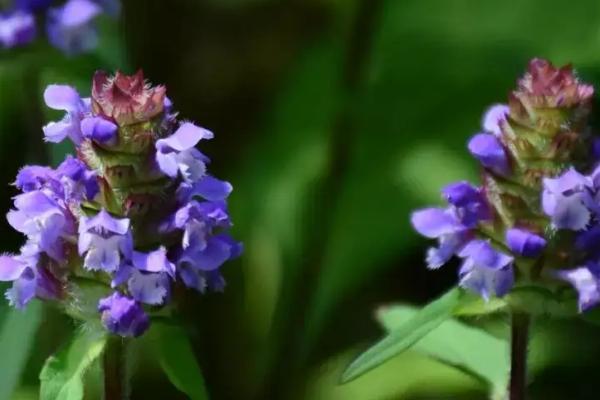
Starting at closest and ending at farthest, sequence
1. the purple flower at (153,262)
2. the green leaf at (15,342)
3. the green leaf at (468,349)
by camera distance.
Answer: the purple flower at (153,262), the green leaf at (15,342), the green leaf at (468,349)

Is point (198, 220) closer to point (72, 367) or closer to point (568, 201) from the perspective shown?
point (72, 367)

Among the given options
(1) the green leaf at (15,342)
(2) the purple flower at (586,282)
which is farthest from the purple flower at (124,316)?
(2) the purple flower at (586,282)

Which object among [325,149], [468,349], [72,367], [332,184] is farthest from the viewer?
[325,149]

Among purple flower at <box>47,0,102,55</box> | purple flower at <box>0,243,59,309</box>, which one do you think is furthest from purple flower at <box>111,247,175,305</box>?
purple flower at <box>47,0,102,55</box>

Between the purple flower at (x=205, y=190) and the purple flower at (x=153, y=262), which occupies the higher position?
the purple flower at (x=205, y=190)

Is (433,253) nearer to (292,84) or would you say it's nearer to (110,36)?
(110,36)

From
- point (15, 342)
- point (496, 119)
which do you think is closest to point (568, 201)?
point (496, 119)

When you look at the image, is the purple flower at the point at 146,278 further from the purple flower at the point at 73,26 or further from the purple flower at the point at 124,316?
the purple flower at the point at 73,26
